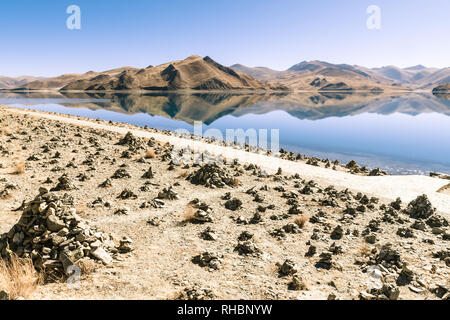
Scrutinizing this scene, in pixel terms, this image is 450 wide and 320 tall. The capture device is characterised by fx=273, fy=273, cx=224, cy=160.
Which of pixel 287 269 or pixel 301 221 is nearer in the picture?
pixel 287 269

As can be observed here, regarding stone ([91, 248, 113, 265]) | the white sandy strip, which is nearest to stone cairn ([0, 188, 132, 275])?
stone ([91, 248, 113, 265])

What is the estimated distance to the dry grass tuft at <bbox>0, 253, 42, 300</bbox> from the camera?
6.02m

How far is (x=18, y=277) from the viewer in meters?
6.37

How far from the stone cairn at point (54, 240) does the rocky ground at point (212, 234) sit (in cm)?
3

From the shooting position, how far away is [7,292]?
566 centimetres

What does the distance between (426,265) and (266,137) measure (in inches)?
1506

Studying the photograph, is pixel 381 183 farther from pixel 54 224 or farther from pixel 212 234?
pixel 54 224

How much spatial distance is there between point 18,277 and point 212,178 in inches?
429

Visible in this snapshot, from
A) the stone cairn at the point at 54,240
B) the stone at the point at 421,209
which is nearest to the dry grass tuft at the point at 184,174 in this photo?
the stone cairn at the point at 54,240

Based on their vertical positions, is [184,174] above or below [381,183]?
above

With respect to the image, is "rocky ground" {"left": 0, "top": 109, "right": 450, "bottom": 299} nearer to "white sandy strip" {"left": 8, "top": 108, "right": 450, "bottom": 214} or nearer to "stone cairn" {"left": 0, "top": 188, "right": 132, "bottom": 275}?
"stone cairn" {"left": 0, "top": 188, "right": 132, "bottom": 275}

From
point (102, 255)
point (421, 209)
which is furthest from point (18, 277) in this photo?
point (421, 209)

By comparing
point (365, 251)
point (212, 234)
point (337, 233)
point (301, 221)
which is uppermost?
point (212, 234)
